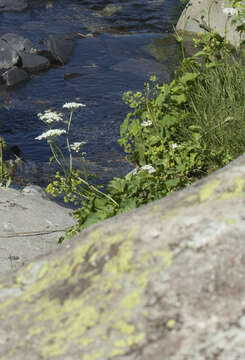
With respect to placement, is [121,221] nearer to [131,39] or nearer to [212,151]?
[212,151]

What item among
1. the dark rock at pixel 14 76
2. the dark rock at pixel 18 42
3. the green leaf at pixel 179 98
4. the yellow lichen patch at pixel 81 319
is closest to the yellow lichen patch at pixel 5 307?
the yellow lichen patch at pixel 81 319

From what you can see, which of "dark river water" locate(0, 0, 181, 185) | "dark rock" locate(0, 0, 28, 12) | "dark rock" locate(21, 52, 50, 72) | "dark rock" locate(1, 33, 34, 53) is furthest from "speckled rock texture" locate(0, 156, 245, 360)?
"dark rock" locate(0, 0, 28, 12)

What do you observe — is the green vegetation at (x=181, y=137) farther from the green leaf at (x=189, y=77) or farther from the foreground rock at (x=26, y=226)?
the foreground rock at (x=26, y=226)

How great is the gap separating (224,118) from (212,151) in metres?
0.39

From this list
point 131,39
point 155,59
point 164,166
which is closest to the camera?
point 164,166

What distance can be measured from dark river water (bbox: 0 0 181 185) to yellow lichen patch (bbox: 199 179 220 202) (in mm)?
4548

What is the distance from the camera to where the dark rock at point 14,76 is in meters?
9.77

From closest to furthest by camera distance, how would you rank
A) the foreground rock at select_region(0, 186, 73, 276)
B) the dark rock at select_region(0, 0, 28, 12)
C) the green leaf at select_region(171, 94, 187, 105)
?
the foreground rock at select_region(0, 186, 73, 276) < the green leaf at select_region(171, 94, 187, 105) < the dark rock at select_region(0, 0, 28, 12)

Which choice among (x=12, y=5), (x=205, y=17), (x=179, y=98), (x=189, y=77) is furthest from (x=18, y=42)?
(x=179, y=98)

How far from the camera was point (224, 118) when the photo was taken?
443cm

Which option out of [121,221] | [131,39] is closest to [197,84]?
[121,221]

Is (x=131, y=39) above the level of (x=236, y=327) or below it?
below

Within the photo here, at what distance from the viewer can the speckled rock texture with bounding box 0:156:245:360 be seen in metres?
1.53

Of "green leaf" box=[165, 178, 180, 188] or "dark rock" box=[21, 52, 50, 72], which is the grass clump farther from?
"dark rock" box=[21, 52, 50, 72]
